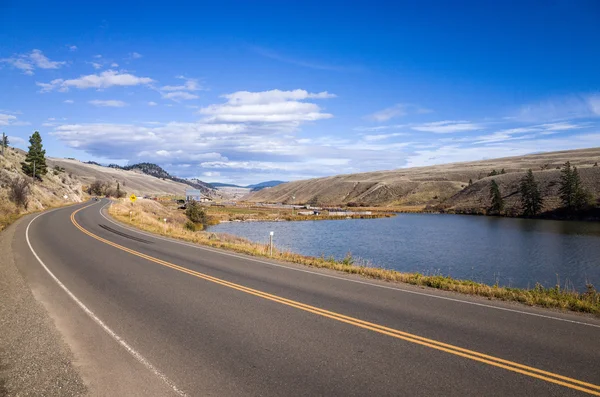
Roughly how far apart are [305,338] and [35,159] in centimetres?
9652

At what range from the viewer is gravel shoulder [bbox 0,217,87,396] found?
5447 millimetres

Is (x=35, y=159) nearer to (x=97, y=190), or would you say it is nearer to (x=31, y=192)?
(x=31, y=192)

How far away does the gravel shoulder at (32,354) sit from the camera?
17.9ft

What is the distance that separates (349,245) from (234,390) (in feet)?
114

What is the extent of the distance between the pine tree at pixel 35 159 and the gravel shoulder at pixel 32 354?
275 feet

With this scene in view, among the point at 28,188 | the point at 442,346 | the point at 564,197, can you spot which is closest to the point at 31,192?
the point at 28,188

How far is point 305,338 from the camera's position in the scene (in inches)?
281

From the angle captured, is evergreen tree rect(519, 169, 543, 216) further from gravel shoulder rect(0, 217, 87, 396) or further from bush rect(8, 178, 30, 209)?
bush rect(8, 178, 30, 209)

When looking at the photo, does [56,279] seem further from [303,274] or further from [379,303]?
[379,303]

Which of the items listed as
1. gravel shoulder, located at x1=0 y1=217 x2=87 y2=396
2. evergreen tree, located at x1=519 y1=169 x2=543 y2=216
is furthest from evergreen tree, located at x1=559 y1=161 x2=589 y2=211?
gravel shoulder, located at x1=0 y1=217 x2=87 y2=396

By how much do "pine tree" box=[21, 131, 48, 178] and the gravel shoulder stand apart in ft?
275

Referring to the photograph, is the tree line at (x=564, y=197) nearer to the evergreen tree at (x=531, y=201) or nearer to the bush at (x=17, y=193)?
the evergreen tree at (x=531, y=201)

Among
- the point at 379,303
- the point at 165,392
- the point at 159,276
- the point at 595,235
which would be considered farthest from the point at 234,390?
the point at 595,235

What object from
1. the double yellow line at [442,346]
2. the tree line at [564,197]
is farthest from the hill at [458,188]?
the double yellow line at [442,346]
